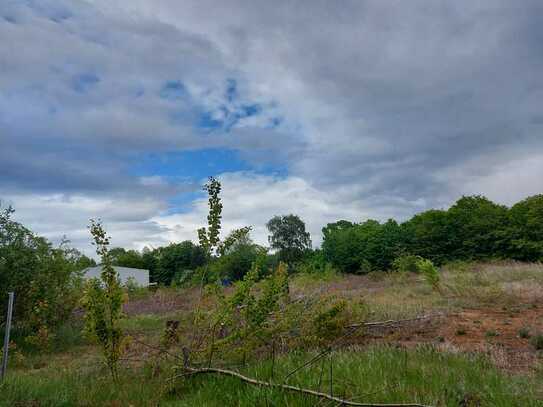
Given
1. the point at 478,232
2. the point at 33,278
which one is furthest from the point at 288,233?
the point at 33,278

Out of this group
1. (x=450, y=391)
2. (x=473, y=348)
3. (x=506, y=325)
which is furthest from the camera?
(x=506, y=325)

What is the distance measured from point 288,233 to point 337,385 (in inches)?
1975

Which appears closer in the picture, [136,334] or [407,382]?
[407,382]

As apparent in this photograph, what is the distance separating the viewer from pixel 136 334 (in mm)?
11000

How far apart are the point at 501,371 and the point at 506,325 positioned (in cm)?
370

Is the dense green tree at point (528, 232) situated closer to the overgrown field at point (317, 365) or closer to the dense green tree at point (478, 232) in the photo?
the dense green tree at point (478, 232)

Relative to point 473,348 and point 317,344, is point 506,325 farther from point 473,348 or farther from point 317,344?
point 317,344

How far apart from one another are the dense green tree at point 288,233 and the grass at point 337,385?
48.0 m

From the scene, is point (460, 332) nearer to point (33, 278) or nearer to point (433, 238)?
point (33, 278)

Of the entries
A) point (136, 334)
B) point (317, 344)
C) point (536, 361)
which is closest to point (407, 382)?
point (317, 344)

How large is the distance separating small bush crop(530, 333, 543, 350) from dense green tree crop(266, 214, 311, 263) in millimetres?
46720

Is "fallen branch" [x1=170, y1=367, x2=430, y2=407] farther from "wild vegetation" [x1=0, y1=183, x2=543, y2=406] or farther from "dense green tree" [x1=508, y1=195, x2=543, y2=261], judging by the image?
"dense green tree" [x1=508, y1=195, x2=543, y2=261]

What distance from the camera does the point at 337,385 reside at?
173 inches

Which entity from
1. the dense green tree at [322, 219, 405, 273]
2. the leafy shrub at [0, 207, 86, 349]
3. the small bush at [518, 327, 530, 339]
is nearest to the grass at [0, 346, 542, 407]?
the small bush at [518, 327, 530, 339]
